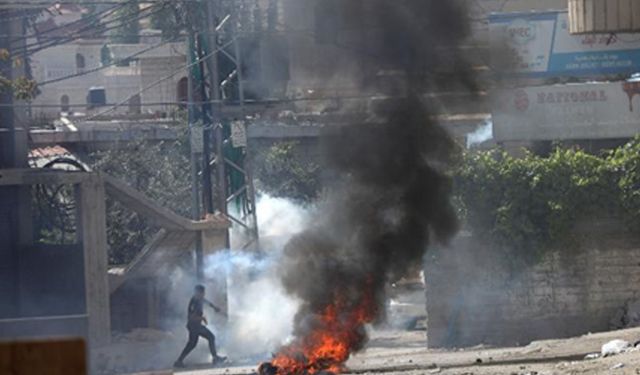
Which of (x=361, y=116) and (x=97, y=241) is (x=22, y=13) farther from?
(x=361, y=116)

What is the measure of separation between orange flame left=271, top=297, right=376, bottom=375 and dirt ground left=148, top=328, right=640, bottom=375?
322 mm

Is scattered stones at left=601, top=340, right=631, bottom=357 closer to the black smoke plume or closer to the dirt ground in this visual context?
the dirt ground

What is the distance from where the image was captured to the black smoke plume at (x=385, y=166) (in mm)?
15898

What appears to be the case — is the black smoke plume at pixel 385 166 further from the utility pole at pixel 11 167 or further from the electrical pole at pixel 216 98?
the utility pole at pixel 11 167

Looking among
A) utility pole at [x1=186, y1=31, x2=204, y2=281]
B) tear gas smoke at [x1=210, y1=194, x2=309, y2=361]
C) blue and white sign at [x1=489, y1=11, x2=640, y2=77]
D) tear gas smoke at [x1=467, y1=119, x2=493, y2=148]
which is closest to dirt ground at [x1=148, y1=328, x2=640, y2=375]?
tear gas smoke at [x1=210, y1=194, x2=309, y2=361]

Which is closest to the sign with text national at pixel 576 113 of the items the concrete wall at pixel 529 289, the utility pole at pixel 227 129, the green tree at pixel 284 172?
the green tree at pixel 284 172

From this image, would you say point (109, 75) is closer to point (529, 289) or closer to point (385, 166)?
point (529, 289)

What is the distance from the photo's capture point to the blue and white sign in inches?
1177

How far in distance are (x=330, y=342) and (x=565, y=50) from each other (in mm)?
16552

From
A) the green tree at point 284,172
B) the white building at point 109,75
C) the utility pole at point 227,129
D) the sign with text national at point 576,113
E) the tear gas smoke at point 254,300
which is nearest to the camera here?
the tear gas smoke at point 254,300

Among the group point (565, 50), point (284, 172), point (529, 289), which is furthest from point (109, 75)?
point (529, 289)

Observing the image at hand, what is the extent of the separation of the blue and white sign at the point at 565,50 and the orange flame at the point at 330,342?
1517 cm

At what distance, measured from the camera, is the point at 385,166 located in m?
16.4

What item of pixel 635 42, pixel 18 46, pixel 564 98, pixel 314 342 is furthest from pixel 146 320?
pixel 635 42
